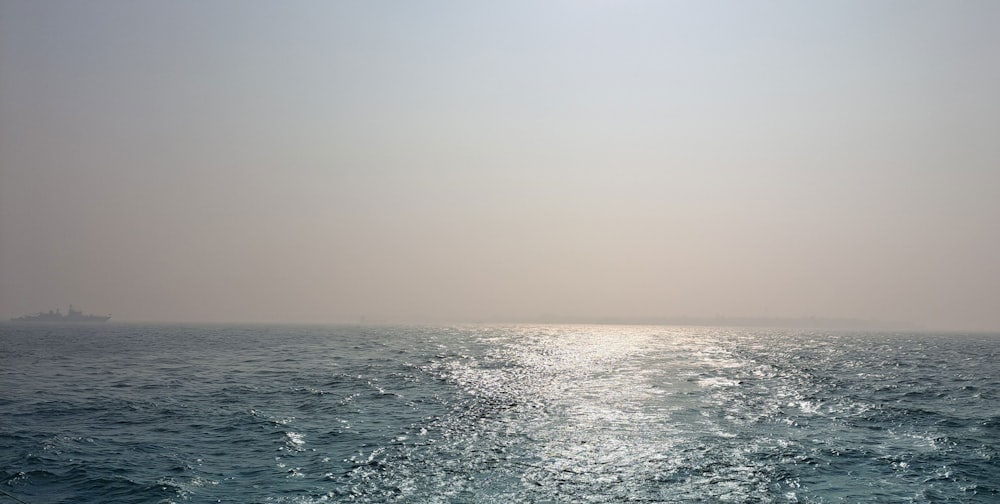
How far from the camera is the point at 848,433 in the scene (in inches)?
1341

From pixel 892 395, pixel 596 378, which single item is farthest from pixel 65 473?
pixel 892 395

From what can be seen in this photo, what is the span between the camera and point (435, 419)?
38.1 metres

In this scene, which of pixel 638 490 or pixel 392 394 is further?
pixel 392 394

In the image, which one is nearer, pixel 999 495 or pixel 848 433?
pixel 999 495

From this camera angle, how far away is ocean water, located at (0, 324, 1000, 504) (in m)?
23.7

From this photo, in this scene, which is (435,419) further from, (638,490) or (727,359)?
(727,359)

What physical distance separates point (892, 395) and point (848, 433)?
2039 cm

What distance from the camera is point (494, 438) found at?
107ft

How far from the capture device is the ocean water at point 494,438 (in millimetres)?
23656

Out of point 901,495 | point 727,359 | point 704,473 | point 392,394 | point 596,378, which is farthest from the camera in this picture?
point 727,359

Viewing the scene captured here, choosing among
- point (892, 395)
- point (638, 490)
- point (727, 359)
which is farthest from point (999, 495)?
point (727, 359)

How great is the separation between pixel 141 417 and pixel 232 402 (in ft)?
22.6

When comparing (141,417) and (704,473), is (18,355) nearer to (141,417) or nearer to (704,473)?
(141,417)

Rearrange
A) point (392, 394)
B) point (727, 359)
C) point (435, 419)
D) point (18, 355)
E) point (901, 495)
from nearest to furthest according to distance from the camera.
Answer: point (901, 495), point (435, 419), point (392, 394), point (727, 359), point (18, 355)
